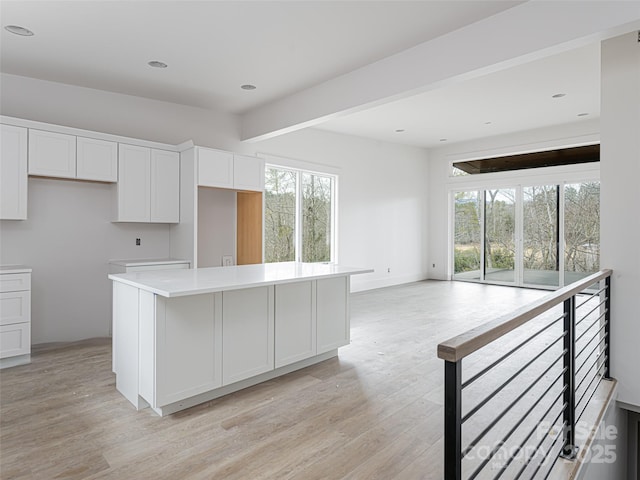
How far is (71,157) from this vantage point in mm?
3922

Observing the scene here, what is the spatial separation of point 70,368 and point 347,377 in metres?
2.43

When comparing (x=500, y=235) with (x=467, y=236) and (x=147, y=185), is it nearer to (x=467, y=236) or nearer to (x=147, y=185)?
(x=467, y=236)

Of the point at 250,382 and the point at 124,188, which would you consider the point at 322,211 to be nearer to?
the point at 124,188

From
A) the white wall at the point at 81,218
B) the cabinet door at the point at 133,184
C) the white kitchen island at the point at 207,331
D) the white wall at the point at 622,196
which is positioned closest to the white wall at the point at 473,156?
the white wall at the point at 81,218

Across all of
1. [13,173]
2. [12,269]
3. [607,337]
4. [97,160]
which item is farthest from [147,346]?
[607,337]

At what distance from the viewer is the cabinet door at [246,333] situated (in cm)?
277

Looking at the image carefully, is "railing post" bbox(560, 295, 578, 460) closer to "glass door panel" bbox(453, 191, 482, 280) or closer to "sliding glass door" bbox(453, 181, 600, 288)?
"sliding glass door" bbox(453, 181, 600, 288)

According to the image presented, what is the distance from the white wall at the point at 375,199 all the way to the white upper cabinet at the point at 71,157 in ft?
7.44

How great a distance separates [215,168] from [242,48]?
165cm

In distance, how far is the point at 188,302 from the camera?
255cm

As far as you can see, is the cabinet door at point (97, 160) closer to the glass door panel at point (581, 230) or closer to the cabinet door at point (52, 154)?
the cabinet door at point (52, 154)

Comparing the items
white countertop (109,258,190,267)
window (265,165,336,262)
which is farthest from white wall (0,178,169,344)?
window (265,165,336,262)

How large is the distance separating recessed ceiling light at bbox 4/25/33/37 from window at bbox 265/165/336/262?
3.40 metres

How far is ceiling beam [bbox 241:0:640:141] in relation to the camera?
253 cm
